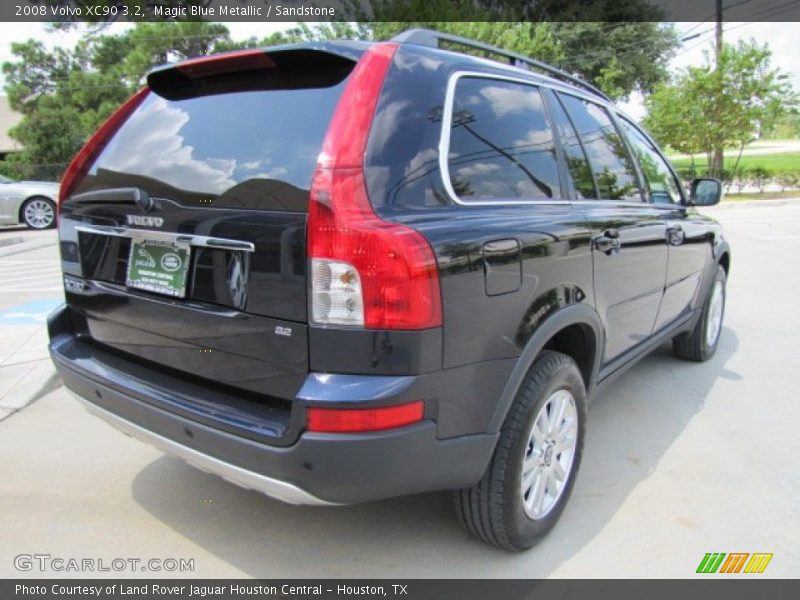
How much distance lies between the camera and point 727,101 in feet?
70.2

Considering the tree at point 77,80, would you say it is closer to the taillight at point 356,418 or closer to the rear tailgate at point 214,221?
the rear tailgate at point 214,221

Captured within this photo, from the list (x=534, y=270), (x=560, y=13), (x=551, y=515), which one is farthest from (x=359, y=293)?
(x=560, y=13)

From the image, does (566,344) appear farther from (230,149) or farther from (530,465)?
(230,149)

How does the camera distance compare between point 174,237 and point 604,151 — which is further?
point 604,151

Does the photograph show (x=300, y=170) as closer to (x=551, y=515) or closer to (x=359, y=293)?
(x=359, y=293)

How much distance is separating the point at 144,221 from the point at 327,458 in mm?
1123

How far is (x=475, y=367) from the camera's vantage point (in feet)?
6.44

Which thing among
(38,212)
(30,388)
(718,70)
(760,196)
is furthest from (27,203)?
(760,196)

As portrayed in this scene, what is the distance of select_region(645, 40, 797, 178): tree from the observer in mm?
21109

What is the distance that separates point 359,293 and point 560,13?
123ft

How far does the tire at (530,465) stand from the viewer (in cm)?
217

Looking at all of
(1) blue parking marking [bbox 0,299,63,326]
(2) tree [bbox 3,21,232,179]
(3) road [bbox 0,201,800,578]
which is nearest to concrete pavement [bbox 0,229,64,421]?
(1) blue parking marking [bbox 0,299,63,326]

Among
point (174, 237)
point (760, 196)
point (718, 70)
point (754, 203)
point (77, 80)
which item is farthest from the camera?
point (77, 80)

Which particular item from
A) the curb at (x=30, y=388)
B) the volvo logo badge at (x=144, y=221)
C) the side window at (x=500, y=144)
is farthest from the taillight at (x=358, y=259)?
the curb at (x=30, y=388)
